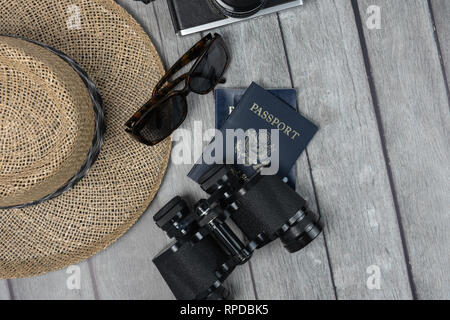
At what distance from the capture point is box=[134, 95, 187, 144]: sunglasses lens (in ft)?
2.06

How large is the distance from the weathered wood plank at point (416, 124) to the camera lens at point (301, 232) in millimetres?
193

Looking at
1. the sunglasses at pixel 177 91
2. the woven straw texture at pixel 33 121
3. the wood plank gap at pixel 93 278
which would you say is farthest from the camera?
the wood plank gap at pixel 93 278

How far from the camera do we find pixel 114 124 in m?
0.65

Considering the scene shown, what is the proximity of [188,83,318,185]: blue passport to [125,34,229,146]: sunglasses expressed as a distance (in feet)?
0.20

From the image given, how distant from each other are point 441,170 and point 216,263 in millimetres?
446

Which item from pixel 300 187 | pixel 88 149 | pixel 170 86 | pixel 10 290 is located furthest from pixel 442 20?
pixel 10 290

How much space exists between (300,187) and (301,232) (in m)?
0.11

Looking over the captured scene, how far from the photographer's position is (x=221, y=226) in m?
0.65

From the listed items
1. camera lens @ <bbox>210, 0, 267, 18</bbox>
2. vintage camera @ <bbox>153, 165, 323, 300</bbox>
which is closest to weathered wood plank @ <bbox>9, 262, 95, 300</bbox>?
vintage camera @ <bbox>153, 165, 323, 300</bbox>

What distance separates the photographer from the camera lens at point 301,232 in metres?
0.64

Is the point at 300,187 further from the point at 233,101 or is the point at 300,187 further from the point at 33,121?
the point at 33,121

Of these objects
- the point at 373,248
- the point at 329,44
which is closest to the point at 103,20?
the point at 329,44

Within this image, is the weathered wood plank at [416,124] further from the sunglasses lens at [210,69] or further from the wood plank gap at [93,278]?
the wood plank gap at [93,278]

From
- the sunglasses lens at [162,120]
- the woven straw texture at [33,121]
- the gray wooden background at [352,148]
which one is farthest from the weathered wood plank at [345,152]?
the woven straw texture at [33,121]
